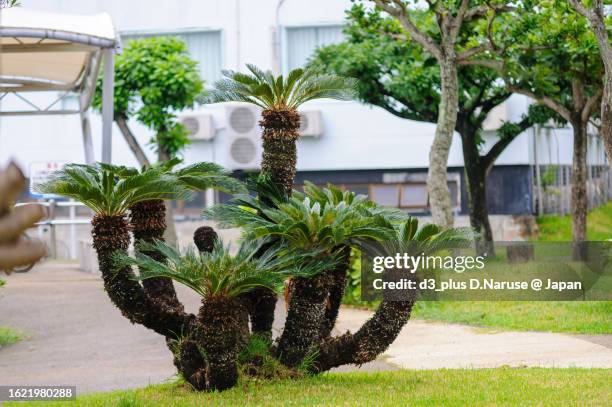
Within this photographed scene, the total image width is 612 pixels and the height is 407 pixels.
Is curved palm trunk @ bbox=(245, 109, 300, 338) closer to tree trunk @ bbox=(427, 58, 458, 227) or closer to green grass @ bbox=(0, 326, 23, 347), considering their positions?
green grass @ bbox=(0, 326, 23, 347)

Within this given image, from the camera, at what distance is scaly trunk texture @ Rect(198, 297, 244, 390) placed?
7.36 meters

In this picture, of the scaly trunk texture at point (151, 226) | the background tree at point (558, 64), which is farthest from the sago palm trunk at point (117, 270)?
the background tree at point (558, 64)

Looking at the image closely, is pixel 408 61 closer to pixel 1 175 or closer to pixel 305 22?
pixel 305 22

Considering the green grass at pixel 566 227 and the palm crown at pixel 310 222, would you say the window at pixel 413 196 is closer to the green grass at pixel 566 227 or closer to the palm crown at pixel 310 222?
the green grass at pixel 566 227

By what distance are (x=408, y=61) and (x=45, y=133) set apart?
1018cm

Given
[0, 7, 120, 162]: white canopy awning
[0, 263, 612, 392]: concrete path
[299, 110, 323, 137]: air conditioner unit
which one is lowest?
[0, 263, 612, 392]: concrete path

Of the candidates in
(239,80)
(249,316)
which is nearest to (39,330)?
(249,316)

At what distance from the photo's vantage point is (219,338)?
7367 mm

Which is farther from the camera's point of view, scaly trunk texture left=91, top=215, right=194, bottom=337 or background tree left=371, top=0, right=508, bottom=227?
background tree left=371, top=0, right=508, bottom=227

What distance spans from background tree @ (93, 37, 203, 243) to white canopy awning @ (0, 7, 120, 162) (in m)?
1.38

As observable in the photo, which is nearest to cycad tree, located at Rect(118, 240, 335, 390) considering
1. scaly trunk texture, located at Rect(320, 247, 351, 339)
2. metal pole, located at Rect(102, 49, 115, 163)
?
scaly trunk texture, located at Rect(320, 247, 351, 339)

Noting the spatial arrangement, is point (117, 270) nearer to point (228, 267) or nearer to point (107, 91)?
point (228, 267)

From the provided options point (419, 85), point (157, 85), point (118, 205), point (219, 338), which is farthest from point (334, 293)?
point (157, 85)

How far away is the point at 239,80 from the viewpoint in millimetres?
8242
